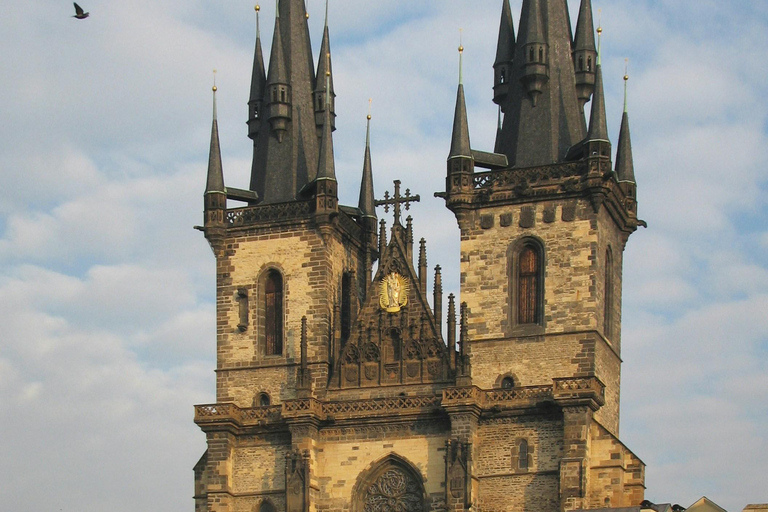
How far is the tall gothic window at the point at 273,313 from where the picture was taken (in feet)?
192

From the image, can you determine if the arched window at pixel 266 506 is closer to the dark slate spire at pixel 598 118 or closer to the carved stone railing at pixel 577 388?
the carved stone railing at pixel 577 388

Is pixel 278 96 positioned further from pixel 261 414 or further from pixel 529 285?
pixel 529 285

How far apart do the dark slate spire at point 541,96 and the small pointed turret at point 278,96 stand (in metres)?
6.73

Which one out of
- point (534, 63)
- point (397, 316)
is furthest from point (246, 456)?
point (534, 63)

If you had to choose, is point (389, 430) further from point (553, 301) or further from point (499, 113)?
point (499, 113)

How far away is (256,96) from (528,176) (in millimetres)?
10000

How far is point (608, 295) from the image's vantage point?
57656 mm

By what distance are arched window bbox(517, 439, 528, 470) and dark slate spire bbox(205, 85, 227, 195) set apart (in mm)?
12497

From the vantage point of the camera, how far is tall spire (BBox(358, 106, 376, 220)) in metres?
61.9

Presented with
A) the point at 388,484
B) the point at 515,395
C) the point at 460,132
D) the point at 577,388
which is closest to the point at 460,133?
the point at 460,132

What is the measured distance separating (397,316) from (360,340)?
1303mm

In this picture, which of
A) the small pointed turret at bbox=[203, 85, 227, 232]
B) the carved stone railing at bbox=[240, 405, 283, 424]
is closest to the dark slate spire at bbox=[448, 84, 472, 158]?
the small pointed turret at bbox=[203, 85, 227, 232]

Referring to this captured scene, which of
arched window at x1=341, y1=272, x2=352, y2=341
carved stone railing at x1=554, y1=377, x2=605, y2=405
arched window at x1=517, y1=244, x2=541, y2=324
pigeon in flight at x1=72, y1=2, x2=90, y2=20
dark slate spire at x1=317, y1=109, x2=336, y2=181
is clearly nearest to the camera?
pigeon in flight at x1=72, y1=2, x2=90, y2=20

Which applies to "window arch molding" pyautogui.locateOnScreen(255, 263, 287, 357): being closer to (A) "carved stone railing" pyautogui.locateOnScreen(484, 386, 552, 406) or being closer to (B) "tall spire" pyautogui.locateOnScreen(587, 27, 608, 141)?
(A) "carved stone railing" pyautogui.locateOnScreen(484, 386, 552, 406)
